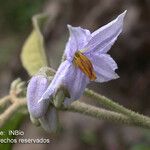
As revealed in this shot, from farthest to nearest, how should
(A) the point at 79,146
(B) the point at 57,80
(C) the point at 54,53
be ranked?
(C) the point at 54,53 → (A) the point at 79,146 → (B) the point at 57,80

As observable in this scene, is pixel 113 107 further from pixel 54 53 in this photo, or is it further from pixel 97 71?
pixel 54 53

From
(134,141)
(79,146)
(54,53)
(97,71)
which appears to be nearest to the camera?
(97,71)

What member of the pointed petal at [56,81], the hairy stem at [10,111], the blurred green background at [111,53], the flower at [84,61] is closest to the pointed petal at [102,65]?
the flower at [84,61]

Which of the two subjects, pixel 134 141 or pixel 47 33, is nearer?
pixel 134 141

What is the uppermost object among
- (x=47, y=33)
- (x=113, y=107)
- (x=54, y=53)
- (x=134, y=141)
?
(x=47, y=33)

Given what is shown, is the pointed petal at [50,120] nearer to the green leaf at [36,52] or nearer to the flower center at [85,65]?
the flower center at [85,65]

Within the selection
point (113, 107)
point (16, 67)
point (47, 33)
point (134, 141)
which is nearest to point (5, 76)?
point (16, 67)
